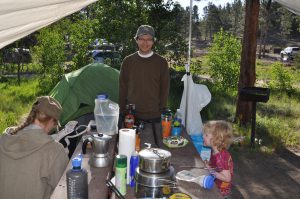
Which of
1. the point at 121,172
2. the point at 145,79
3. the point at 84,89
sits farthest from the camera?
the point at 84,89

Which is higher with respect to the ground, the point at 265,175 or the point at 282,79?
the point at 282,79

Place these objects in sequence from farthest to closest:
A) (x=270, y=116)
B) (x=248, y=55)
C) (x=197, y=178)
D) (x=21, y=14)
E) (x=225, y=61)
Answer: (x=225, y=61), (x=270, y=116), (x=248, y=55), (x=21, y=14), (x=197, y=178)

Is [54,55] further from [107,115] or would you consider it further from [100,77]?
[107,115]

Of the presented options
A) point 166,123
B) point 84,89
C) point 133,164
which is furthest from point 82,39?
point 133,164

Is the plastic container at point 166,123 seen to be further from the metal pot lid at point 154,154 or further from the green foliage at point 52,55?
Answer: the green foliage at point 52,55

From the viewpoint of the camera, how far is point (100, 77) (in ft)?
20.5

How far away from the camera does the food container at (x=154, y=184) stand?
2.22 meters

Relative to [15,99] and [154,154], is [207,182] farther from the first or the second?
[15,99]

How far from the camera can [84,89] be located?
5.91 metres

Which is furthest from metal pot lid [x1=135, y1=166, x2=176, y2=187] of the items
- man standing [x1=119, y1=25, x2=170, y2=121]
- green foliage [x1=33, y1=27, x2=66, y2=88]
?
green foliage [x1=33, y1=27, x2=66, y2=88]

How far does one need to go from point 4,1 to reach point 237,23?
61.9 meters

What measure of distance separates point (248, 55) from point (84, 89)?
3.80m

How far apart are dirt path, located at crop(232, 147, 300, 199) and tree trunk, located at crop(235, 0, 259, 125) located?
59.4 inches

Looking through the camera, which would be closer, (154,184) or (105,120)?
(154,184)
